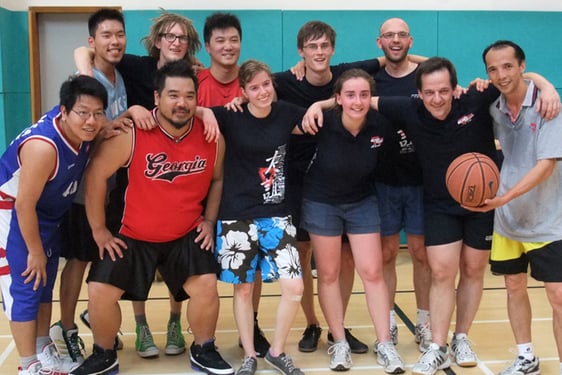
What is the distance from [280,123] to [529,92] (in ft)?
4.38

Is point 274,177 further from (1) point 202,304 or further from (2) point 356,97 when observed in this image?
(1) point 202,304

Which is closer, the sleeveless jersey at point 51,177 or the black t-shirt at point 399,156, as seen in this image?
the sleeveless jersey at point 51,177

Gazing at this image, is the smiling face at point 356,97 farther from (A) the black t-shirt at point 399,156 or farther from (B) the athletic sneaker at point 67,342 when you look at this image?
(B) the athletic sneaker at point 67,342

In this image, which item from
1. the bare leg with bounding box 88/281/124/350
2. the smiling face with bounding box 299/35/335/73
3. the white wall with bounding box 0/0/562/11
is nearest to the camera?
the bare leg with bounding box 88/281/124/350

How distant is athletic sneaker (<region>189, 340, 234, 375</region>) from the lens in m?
3.66

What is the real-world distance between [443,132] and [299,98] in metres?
0.93

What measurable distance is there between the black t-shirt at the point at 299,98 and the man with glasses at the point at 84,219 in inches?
38.5

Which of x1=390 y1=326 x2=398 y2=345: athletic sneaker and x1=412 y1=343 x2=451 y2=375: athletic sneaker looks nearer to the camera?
x1=412 y1=343 x2=451 y2=375: athletic sneaker

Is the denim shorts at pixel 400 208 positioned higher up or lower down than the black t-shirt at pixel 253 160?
lower down

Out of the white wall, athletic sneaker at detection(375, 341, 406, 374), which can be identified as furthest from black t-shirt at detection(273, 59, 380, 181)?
the white wall

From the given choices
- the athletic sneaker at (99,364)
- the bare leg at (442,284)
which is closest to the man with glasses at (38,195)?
the athletic sneaker at (99,364)

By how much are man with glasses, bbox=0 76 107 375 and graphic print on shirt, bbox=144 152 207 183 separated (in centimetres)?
35

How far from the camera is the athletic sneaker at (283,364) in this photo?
360 cm

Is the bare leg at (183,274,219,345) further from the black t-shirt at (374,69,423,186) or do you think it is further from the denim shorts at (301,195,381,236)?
the black t-shirt at (374,69,423,186)
